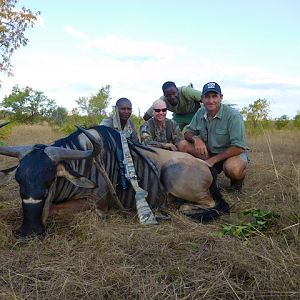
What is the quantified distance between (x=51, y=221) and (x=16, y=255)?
2.59 ft

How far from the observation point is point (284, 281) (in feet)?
8.26

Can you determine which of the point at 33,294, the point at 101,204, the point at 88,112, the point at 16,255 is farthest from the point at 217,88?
the point at 88,112

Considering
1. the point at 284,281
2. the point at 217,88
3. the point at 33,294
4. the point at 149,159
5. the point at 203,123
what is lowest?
the point at 33,294

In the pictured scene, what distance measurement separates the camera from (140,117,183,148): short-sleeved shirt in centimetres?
601

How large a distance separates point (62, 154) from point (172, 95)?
316 cm

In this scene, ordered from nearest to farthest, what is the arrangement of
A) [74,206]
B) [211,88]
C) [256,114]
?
[74,206]
[211,88]
[256,114]

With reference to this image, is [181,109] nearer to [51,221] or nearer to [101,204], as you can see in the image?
[101,204]

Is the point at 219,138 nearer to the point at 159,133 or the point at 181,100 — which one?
the point at 159,133

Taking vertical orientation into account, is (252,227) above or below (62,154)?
below

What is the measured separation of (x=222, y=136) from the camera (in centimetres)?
559

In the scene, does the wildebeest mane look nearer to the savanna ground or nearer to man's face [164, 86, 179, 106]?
the savanna ground

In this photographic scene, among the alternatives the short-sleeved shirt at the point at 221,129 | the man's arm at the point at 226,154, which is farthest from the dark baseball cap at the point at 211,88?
the man's arm at the point at 226,154

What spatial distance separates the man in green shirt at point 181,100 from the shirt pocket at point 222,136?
50.0 inches

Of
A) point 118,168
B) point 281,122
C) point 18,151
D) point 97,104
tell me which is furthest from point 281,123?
point 18,151
